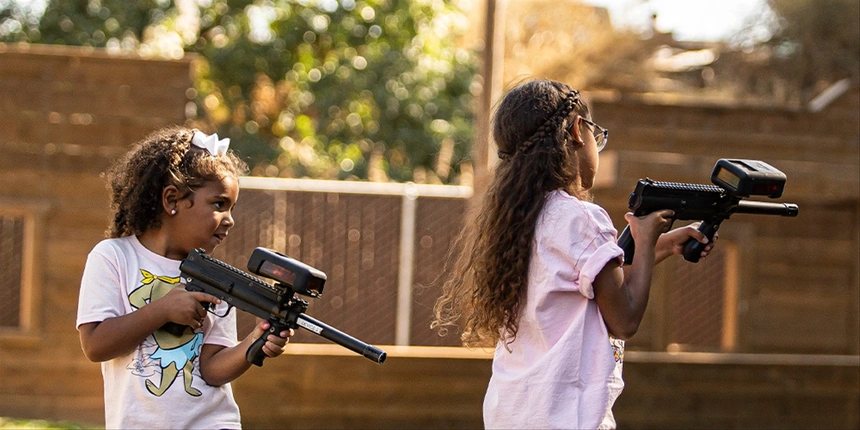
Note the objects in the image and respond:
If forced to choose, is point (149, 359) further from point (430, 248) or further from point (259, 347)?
point (430, 248)

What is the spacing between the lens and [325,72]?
1570 cm

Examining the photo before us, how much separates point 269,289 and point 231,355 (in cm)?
22

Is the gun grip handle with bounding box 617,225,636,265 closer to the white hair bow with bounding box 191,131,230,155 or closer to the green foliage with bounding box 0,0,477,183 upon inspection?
the white hair bow with bounding box 191,131,230,155

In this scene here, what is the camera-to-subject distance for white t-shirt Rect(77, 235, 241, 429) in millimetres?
A: 2746

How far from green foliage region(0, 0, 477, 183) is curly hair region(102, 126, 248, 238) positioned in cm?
1224

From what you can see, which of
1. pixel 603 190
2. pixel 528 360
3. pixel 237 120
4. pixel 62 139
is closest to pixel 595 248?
pixel 528 360

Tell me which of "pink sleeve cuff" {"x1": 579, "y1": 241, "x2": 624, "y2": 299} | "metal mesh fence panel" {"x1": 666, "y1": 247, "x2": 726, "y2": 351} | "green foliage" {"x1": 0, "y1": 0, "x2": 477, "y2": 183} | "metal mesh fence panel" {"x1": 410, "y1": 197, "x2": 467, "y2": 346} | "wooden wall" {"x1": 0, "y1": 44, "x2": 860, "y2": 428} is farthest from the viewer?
"green foliage" {"x1": 0, "y1": 0, "x2": 477, "y2": 183}

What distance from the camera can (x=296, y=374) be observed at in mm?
6789

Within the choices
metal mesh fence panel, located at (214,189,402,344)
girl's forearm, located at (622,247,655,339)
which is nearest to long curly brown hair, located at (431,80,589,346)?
girl's forearm, located at (622,247,655,339)

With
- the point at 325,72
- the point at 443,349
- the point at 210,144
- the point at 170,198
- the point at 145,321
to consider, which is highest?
the point at 325,72

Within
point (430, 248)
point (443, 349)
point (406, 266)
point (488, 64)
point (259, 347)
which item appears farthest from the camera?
point (430, 248)

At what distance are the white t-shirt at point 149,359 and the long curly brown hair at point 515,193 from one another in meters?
0.72

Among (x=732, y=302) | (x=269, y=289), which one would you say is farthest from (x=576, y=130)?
(x=732, y=302)

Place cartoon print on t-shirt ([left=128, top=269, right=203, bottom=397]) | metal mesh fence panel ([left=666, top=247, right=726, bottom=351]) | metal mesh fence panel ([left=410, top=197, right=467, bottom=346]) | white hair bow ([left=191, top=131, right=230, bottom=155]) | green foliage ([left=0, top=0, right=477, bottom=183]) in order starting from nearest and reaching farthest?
1. cartoon print on t-shirt ([left=128, top=269, right=203, bottom=397])
2. white hair bow ([left=191, top=131, right=230, bottom=155])
3. metal mesh fence panel ([left=410, top=197, right=467, bottom=346])
4. metal mesh fence panel ([left=666, top=247, right=726, bottom=351])
5. green foliage ([left=0, top=0, right=477, bottom=183])
